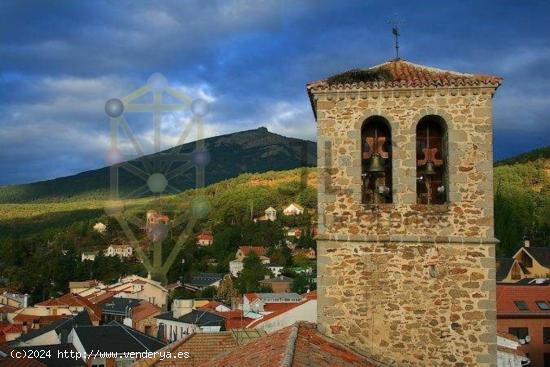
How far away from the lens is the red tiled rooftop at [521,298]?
30.0 metres

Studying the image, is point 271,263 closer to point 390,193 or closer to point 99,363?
point 99,363

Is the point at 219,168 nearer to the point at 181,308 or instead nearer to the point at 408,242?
the point at 181,308

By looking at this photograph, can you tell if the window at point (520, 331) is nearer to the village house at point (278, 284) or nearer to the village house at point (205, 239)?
the village house at point (278, 284)

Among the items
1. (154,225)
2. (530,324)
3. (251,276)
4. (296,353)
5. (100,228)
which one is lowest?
(251,276)

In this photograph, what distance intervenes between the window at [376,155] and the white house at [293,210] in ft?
397

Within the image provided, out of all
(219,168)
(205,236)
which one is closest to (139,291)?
(205,236)

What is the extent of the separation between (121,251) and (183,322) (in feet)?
228

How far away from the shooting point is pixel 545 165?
119 meters

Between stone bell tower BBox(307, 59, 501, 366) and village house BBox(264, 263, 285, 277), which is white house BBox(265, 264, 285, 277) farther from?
stone bell tower BBox(307, 59, 501, 366)

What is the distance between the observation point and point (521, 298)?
1230 inches

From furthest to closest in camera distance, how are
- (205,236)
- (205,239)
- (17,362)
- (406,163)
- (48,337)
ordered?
(205,236) < (205,239) < (48,337) < (17,362) < (406,163)

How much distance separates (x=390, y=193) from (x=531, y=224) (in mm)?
78650

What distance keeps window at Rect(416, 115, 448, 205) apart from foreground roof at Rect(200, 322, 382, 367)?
279cm

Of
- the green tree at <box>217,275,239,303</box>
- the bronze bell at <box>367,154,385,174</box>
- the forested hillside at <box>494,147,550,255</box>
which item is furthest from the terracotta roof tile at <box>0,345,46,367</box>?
the forested hillside at <box>494,147,550,255</box>
